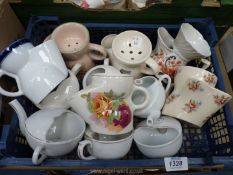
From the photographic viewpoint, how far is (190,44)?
82cm

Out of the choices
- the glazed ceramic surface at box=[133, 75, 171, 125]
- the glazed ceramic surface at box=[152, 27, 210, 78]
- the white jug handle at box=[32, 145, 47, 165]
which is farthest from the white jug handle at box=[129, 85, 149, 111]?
the white jug handle at box=[32, 145, 47, 165]

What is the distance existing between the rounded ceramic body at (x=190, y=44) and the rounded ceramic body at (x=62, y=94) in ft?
1.02

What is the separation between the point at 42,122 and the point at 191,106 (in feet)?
1.27

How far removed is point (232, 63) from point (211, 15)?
207 millimetres

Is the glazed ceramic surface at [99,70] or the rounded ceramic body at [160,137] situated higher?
the glazed ceramic surface at [99,70]

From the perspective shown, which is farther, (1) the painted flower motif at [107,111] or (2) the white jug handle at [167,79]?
(2) the white jug handle at [167,79]

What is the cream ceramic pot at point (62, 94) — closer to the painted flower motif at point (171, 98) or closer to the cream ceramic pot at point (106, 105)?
the cream ceramic pot at point (106, 105)

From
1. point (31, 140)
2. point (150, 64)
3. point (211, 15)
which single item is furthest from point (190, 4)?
point (31, 140)

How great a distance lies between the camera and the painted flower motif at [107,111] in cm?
68

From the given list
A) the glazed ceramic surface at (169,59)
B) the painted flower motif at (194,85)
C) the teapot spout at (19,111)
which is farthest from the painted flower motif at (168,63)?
the teapot spout at (19,111)

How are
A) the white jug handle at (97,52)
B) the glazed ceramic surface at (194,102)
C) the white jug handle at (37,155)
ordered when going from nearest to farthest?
the white jug handle at (37,155) < the glazed ceramic surface at (194,102) < the white jug handle at (97,52)

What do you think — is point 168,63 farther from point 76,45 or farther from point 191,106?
point 76,45

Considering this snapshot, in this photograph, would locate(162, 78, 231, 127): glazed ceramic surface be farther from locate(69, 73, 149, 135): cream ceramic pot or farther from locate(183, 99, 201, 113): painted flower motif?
locate(69, 73, 149, 135): cream ceramic pot

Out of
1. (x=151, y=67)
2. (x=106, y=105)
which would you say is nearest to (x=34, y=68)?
(x=106, y=105)
